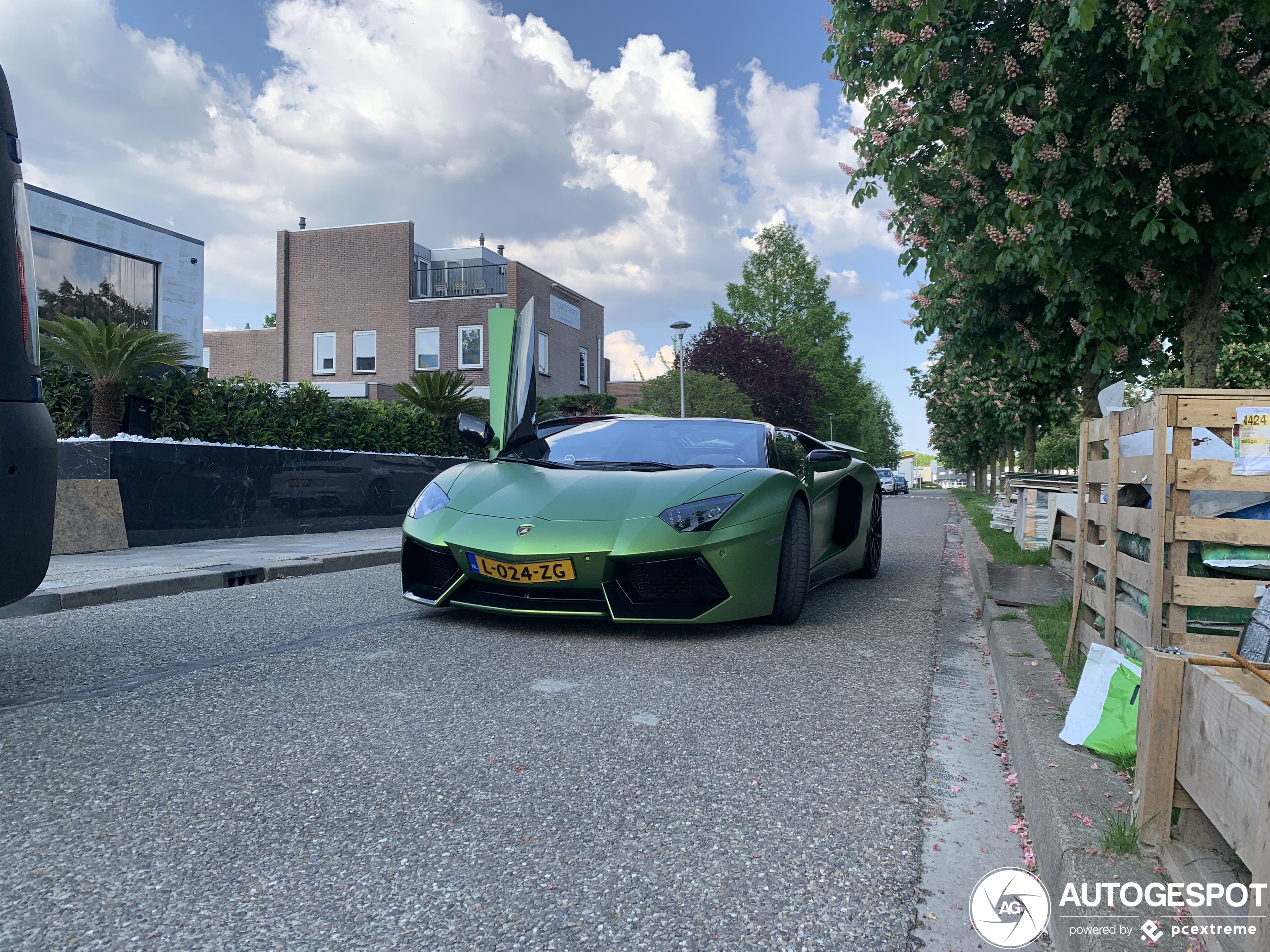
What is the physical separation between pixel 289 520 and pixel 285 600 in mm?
4811

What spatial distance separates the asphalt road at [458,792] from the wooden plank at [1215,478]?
47.1 inches

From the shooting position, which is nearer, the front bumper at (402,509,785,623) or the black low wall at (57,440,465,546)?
the front bumper at (402,509,785,623)

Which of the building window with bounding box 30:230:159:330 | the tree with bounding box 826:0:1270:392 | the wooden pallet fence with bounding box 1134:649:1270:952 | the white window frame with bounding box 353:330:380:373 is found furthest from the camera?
the white window frame with bounding box 353:330:380:373

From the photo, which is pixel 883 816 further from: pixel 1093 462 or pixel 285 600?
pixel 285 600

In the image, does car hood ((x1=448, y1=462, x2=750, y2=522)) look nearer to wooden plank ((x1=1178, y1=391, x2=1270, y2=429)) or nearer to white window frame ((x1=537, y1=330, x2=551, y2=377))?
wooden plank ((x1=1178, y1=391, x2=1270, y2=429))

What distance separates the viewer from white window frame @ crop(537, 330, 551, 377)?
32.1 metres

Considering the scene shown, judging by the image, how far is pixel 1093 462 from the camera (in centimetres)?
368

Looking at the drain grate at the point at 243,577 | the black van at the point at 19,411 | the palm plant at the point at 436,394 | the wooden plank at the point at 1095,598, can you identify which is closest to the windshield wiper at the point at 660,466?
the wooden plank at the point at 1095,598

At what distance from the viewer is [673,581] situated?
4215mm

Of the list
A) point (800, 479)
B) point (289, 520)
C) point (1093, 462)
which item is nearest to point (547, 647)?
point (800, 479)

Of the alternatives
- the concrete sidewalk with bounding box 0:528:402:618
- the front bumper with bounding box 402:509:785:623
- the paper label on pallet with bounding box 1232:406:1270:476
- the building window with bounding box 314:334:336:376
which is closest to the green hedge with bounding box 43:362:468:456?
the concrete sidewalk with bounding box 0:528:402:618

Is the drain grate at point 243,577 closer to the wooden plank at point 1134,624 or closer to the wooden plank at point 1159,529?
the wooden plank at point 1134,624

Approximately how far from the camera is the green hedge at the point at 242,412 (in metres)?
8.34

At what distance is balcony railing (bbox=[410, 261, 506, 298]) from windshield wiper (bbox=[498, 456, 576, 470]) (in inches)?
1059
